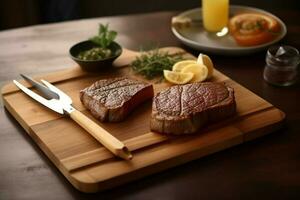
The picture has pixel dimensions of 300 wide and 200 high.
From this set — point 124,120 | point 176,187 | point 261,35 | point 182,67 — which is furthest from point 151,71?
point 176,187

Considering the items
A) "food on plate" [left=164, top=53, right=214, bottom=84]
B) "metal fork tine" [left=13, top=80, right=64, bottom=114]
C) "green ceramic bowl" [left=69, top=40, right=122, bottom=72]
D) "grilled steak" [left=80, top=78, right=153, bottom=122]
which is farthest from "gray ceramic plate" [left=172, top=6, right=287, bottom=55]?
"metal fork tine" [left=13, top=80, right=64, bottom=114]

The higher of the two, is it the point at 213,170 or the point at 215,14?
the point at 215,14

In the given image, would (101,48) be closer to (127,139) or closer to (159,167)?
(127,139)

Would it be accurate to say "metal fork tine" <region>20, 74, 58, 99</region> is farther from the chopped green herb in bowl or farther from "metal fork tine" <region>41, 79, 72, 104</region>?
the chopped green herb in bowl

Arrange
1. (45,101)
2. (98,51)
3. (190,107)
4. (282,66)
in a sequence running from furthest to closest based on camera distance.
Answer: (98,51) → (282,66) → (45,101) → (190,107)

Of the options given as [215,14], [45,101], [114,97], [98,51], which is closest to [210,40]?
[215,14]

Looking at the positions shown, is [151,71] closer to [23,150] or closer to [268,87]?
[268,87]
